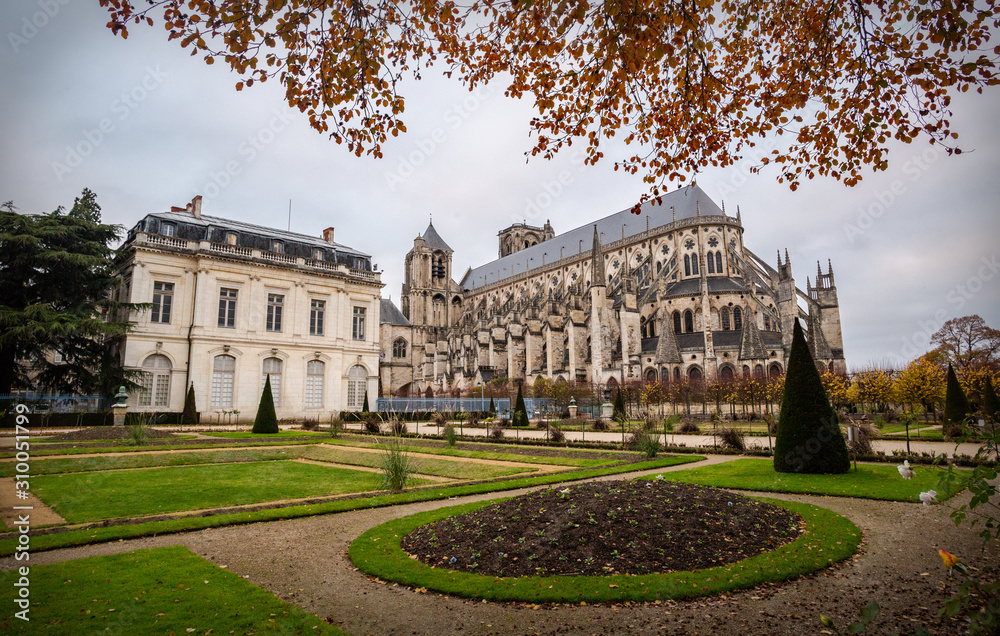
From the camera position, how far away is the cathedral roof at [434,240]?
7206 cm

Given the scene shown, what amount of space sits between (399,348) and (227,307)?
116 feet

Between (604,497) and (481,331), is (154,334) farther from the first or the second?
(481,331)

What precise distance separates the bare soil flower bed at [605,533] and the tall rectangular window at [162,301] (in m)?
26.5

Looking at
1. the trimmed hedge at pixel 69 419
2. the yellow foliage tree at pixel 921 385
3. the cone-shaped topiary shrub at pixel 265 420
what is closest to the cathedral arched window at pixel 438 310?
the trimmed hedge at pixel 69 419

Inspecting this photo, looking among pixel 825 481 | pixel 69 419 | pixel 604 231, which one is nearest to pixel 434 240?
pixel 604 231

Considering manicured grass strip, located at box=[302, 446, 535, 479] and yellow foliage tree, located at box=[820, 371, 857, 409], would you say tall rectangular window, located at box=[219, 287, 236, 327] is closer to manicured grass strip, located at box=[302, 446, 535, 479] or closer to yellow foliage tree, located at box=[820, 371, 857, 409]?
manicured grass strip, located at box=[302, 446, 535, 479]

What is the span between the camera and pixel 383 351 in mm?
62281

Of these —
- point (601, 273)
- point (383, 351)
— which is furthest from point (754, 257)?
point (383, 351)

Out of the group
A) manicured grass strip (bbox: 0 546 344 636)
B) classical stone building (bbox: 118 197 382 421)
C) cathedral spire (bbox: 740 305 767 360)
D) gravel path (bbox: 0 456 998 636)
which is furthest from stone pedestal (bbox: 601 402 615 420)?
manicured grass strip (bbox: 0 546 344 636)

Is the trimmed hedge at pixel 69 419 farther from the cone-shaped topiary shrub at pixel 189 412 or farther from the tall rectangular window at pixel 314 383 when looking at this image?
the tall rectangular window at pixel 314 383

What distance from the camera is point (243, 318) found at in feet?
96.3

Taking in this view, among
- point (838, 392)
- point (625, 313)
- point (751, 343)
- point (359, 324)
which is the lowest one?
point (838, 392)

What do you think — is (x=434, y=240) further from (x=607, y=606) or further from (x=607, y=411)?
(x=607, y=606)

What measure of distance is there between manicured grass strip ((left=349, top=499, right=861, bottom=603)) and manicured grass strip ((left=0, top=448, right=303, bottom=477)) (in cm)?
941
